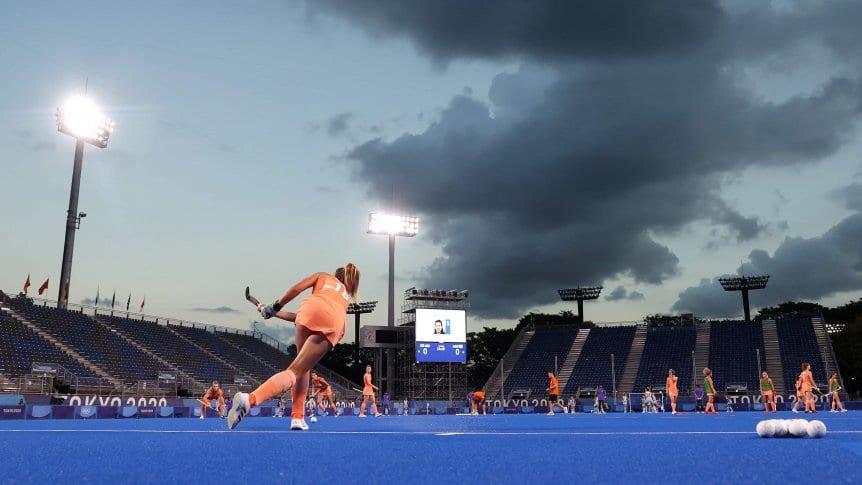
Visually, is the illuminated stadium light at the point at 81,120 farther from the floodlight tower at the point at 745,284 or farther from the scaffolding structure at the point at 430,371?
the floodlight tower at the point at 745,284

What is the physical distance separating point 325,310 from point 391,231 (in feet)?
148

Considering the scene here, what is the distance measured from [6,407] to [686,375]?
45.6 m

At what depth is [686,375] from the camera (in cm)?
5341

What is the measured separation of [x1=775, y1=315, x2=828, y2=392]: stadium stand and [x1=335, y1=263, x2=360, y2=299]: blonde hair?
50901 millimetres

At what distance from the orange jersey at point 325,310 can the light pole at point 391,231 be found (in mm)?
41871

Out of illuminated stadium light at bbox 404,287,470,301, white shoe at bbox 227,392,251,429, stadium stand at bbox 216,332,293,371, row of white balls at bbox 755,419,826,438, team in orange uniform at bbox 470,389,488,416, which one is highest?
illuminated stadium light at bbox 404,287,470,301

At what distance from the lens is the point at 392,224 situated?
5116cm

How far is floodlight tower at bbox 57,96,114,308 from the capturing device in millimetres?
43469

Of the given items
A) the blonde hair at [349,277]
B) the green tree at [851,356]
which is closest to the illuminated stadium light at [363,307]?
the green tree at [851,356]

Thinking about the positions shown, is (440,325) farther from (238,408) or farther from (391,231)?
(238,408)

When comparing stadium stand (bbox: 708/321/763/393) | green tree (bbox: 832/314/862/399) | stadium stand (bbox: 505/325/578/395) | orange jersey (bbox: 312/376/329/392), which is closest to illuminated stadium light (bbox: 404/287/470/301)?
stadium stand (bbox: 505/325/578/395)

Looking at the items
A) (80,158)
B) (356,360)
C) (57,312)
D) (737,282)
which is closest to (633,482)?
(57,312)

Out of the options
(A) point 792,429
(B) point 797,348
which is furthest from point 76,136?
(B) point 797,348

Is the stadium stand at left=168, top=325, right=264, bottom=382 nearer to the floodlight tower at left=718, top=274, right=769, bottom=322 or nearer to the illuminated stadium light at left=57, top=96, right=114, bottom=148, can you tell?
the illuminated stadium light at left=57, top=96, right=114, bottom=148
